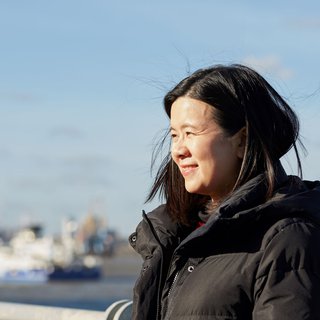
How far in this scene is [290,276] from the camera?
10.5ft

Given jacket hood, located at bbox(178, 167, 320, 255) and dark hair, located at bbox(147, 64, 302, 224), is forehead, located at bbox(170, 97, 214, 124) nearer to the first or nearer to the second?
dark hair, located at bbox(147, 64, 302, 224)

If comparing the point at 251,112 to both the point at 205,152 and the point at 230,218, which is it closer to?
the point at 205,152

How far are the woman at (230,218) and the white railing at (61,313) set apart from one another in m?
0.82

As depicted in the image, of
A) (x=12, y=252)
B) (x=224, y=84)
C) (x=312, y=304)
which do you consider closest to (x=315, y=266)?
(x=312, y=304)

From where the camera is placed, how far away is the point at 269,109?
3.54 meters

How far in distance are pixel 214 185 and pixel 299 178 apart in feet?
0.76

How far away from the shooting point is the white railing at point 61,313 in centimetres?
465

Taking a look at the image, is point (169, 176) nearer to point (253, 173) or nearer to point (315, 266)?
point (253, 173)

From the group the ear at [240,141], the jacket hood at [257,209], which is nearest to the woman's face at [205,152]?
the ear at [240,141]

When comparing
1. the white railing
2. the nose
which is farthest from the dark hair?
the white railing

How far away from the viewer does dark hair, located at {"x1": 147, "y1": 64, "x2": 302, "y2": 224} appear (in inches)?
138

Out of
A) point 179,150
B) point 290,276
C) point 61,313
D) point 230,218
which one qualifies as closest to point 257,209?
point 230,218

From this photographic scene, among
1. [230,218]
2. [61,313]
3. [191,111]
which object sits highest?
[191,111]

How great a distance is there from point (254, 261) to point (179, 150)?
44 centimetres
